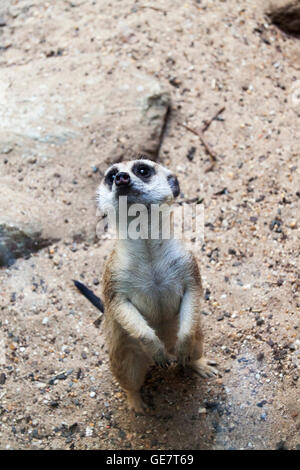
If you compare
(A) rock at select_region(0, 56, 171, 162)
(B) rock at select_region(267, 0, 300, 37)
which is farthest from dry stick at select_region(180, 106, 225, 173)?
(B) rock at select_region(267, 0, 300, 37)

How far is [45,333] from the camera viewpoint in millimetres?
3393

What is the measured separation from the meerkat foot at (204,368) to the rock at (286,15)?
3.29 m

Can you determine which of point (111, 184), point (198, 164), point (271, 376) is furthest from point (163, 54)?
Result: point (271, 376)

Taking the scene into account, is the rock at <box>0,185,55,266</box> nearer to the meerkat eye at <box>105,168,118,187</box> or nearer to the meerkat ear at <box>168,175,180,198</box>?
the meerkat eye at <box>105,168,118,187</box>

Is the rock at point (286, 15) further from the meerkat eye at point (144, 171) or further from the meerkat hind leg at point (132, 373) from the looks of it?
the meerkat hind leg at point (132, 373)

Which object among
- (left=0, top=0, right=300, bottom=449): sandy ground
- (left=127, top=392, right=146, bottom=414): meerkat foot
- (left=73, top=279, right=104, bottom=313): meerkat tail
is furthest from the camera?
(left=73, top=279, right=104, bottom=313): meerkat tail

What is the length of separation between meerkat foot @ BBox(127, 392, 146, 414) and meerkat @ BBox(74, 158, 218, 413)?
0.06m

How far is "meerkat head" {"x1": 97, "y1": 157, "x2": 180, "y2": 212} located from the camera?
2574mm

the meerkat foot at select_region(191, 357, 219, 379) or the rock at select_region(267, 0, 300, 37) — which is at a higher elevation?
the rock at select_region(267, 0, 300, 37)

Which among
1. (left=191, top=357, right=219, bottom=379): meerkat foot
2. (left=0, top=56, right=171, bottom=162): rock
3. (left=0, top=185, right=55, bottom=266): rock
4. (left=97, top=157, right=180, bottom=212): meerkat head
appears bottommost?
(left=0, top=185, right=55, bottom=266): rock

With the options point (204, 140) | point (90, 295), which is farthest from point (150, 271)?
point (204, 140)

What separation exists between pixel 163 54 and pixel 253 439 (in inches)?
125

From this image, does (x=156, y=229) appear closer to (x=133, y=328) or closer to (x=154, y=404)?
(x=133, y=328)

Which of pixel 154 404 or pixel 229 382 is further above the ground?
pixel 229 382
